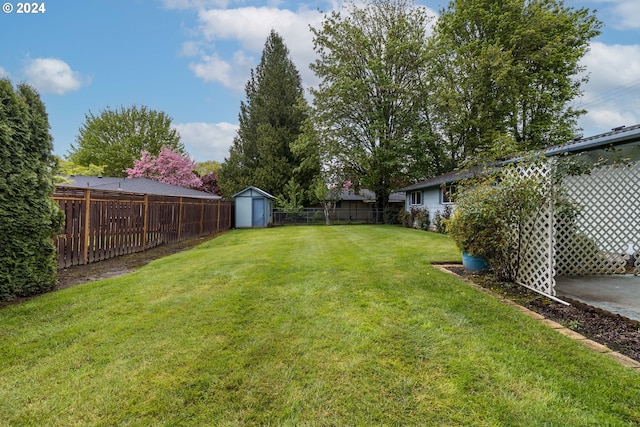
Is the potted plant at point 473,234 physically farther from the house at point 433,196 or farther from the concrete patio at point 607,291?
the house at point 433,196

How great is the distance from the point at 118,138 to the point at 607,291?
42.0 m

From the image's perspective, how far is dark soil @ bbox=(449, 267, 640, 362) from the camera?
285 centimetres

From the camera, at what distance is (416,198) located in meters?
19.6

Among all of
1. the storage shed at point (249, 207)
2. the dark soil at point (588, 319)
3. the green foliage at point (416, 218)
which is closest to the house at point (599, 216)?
the dark soil at point (588, 319)

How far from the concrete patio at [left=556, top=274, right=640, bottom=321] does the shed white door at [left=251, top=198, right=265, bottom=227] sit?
1765 centimetres

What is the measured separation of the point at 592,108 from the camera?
19.6 m

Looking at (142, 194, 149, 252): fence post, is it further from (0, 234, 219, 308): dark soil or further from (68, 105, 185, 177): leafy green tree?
(68, 105, 185, 177): leafy green tree

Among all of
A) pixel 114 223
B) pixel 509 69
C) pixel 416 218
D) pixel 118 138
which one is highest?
pixel 118 138

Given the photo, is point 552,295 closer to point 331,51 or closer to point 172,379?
point 172,379

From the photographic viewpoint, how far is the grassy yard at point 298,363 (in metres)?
1.91

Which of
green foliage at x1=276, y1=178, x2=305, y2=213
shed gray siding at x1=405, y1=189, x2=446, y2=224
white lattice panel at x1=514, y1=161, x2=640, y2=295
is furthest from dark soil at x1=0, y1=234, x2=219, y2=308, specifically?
green foliage at x1=276, y1=178, x2=305, y2=213

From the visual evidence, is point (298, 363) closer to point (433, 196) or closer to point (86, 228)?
point (86, 228)

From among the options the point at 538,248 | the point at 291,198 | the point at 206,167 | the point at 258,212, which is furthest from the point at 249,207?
the point at 538,248

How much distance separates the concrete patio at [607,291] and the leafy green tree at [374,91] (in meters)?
15.6
